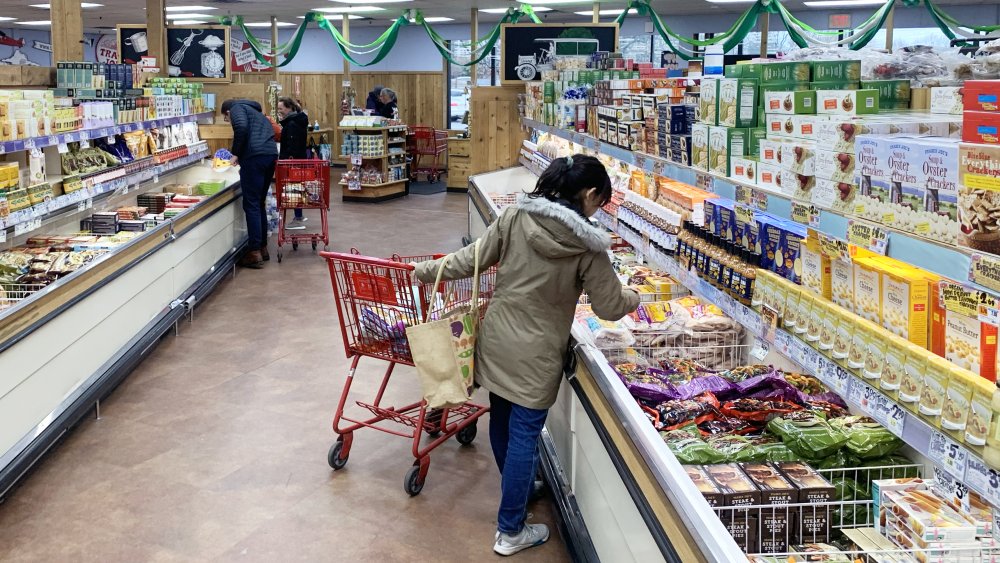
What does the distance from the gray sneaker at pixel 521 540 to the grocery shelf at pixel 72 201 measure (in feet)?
9.96

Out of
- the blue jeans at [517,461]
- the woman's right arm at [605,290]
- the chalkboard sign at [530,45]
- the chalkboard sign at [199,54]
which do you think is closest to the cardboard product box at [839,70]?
the woman's right arm at [605,290]

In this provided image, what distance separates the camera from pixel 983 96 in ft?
5.83

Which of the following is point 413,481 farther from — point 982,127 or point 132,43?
point 132,43

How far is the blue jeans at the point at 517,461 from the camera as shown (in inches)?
146

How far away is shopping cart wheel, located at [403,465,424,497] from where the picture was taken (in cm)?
437

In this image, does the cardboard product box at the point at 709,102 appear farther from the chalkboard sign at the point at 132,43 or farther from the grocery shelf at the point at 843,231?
the chalkboard sign at the point at 132,43

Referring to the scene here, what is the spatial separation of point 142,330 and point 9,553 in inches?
101

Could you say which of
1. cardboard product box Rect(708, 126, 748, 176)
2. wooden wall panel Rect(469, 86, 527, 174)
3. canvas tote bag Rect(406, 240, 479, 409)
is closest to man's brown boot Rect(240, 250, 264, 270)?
wooden wall panel Rect(469, 86, 527, 174)

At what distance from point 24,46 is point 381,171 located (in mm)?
15403

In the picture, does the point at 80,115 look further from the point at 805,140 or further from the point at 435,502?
the point at 805,140

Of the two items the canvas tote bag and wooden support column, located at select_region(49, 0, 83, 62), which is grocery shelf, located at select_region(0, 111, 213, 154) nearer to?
wooden support column, located at select_region(49, 0, 83, 62)

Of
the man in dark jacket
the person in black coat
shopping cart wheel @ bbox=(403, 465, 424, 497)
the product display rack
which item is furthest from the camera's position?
the product display rack

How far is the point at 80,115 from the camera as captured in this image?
622 centimetres

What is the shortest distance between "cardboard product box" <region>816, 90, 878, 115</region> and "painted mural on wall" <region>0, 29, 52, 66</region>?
24435 mm
